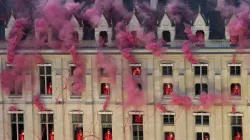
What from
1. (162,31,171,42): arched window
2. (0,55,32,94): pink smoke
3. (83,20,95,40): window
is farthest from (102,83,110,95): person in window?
(0,55,32,94): pink smoke

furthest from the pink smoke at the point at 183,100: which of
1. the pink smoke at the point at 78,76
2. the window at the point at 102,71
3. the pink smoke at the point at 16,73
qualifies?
the pink smoke at the point at 16,73

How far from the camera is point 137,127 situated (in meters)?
69.1

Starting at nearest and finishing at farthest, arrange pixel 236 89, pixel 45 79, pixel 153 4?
pixel 236 89
pixel 45 79
pixel 153 4

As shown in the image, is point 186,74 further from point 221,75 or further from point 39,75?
point 39,75

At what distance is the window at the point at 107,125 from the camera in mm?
69188

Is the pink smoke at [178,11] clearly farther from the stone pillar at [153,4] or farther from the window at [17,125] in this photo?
the window at [17,125]

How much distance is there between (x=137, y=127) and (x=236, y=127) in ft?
25.2

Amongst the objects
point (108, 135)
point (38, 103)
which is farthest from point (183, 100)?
point (38, 103)

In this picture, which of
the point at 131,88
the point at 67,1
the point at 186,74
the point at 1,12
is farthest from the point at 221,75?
the point at 1,12

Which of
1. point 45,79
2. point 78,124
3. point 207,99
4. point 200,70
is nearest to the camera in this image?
point 207,99

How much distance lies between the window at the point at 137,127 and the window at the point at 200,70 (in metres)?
5.70

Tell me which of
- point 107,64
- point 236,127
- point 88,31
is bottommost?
point 236,127

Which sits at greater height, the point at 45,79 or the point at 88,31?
the point at 88,31

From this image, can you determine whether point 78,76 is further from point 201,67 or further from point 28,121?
point 201,67
